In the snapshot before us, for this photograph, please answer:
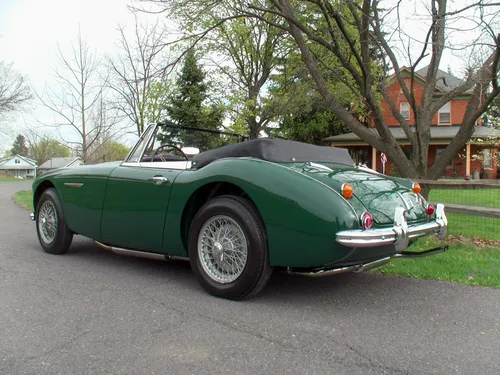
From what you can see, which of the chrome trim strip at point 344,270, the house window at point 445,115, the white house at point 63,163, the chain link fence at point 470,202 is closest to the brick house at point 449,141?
the house window at point 445,115

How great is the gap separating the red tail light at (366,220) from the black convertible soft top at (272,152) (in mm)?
935

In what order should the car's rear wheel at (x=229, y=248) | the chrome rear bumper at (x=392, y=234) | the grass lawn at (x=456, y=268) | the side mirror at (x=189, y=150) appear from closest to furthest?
the chrome rear bumper at (x=392, y=234) → the car's rear wheel at (x=229, y=248) → the grass lawn at (x=456, y=268) → the side mirror at (x=189, y=150)

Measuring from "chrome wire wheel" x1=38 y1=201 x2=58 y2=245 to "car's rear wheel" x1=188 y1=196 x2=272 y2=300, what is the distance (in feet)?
7.66

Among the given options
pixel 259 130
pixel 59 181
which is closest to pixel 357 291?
pixel 59 181

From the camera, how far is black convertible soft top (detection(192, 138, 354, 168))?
365 cm

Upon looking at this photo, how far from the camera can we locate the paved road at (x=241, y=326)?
94.8 inches

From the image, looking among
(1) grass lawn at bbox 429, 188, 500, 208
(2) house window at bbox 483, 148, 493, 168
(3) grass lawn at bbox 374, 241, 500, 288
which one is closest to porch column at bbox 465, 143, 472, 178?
(2) house window at bbox 483, 148, 493, 168

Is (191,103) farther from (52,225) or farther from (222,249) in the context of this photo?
(222,249)

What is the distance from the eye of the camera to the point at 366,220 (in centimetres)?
302

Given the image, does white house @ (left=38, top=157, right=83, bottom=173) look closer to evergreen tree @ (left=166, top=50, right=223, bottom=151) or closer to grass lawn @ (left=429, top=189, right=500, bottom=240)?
evergreen tree @ (left=166, top=50, right=223, bottom=151)

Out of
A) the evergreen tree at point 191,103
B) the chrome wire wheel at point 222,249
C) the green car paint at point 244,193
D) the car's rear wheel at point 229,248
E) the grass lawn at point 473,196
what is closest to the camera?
the green car paint at point 244,193

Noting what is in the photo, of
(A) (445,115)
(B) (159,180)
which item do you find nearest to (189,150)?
(B) (159,180)

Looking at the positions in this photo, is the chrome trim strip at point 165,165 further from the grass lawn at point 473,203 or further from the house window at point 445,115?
the house window at point 445,115

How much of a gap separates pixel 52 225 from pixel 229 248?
9.17 feet
